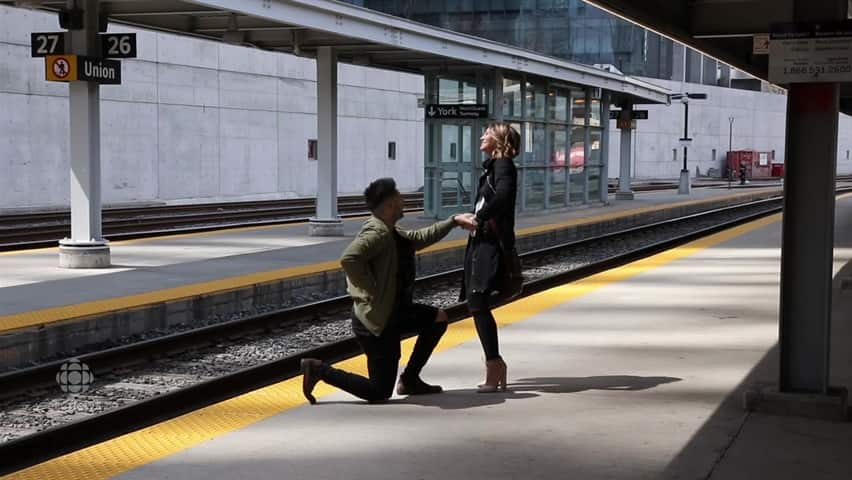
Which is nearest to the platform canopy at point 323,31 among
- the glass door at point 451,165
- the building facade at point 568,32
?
the glass door at point 451,165

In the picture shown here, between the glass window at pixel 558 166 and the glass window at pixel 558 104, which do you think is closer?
the glass window at pixel 558 104

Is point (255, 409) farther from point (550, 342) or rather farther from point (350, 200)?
point (350, 200)

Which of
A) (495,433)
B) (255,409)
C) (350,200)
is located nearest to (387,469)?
(495,433)

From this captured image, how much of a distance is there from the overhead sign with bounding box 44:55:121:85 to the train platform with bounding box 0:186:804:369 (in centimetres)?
245

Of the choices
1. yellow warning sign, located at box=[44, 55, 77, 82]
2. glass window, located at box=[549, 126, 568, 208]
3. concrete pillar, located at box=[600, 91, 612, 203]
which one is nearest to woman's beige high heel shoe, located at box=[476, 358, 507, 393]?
yellow warning sign, located at box=[44, 55, 77, 82]

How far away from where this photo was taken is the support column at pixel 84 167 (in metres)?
14.6

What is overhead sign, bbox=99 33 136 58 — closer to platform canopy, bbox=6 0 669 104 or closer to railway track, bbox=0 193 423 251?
platform canopy, bbox=6 0 669 104

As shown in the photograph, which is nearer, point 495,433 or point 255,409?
point 495,433

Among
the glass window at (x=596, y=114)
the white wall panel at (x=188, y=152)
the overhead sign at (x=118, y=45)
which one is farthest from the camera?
the glass window at (x=596, y=114)

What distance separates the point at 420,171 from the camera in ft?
147

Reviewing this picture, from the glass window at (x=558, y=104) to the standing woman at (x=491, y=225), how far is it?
22.3 meters

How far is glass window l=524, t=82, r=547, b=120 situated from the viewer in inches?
1072

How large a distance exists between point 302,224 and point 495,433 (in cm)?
1866

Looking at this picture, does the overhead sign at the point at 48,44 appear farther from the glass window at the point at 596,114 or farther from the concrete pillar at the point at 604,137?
the concrete pillar at the point at 604,137
